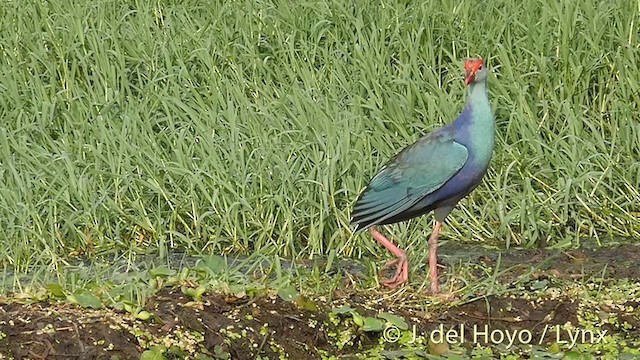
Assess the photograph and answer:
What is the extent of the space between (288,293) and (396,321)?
393mm

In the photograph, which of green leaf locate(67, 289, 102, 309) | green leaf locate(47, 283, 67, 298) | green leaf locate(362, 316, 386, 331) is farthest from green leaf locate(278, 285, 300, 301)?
green leaf locate(47, 283, 67, 298)

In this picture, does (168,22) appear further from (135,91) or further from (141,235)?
(141,235)

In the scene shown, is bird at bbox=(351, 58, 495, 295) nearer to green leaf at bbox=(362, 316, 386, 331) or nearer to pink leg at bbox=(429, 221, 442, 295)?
pink leg at bbox=(429, 221, 442, 295)

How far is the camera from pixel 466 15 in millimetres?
7324

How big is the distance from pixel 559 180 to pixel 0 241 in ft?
8.41

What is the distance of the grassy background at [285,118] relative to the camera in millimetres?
6203

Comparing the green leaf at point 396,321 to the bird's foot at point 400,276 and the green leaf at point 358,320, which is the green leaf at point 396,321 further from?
the bird's foot at point 400,276

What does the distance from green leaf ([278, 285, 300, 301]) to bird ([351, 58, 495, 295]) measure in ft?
1.56

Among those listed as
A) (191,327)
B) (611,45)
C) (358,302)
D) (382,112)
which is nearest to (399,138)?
(382,112)

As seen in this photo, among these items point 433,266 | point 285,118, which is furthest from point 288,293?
point 285,118

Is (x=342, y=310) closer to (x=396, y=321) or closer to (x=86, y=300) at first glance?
(x=396, y=321)

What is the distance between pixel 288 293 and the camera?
189 inches

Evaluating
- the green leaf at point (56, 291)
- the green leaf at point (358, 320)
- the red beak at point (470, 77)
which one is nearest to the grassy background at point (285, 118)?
the green leaf at point (56, 291)

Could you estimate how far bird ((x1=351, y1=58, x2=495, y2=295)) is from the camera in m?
5.04
